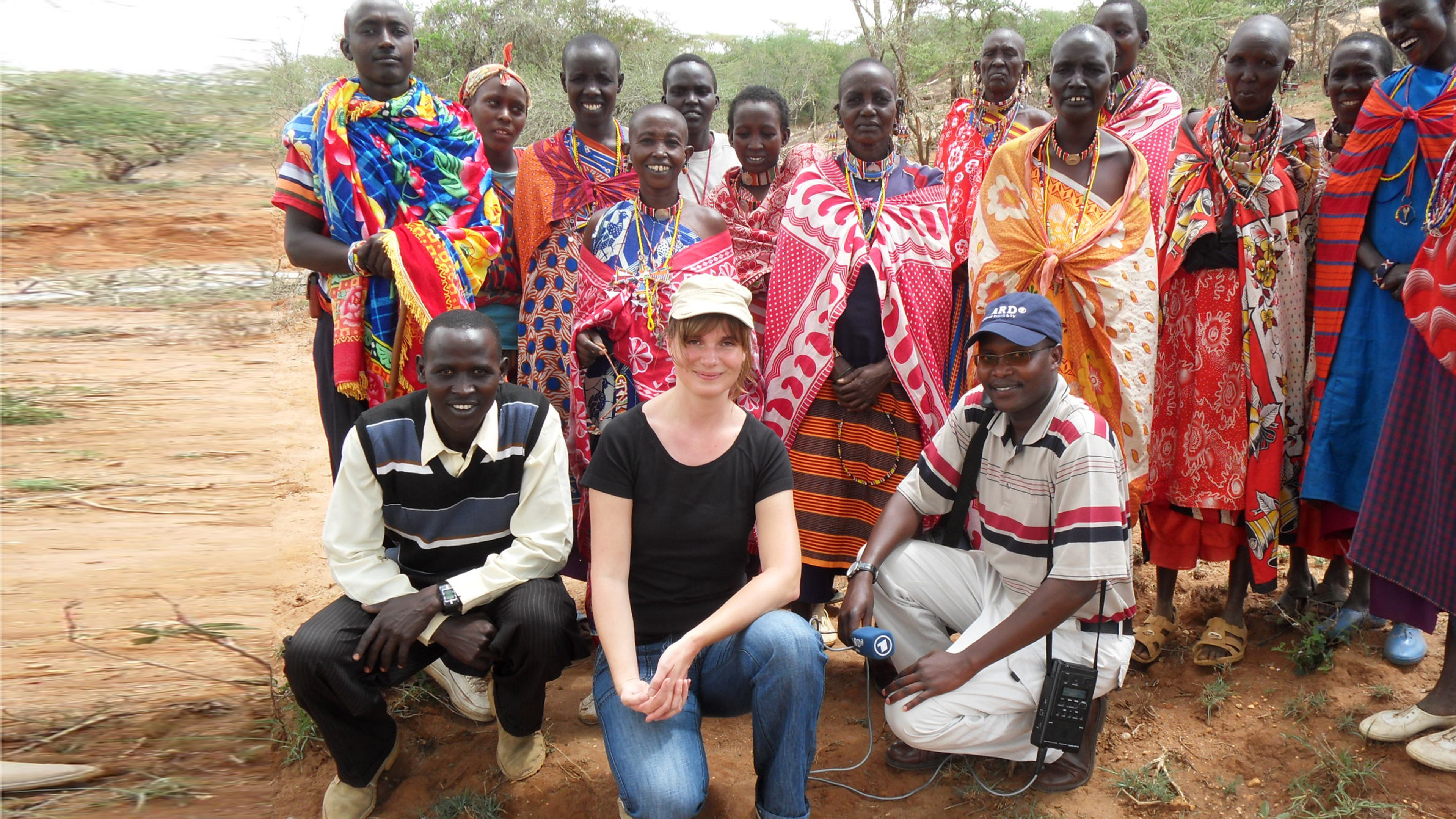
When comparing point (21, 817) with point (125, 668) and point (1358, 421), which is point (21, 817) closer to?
point (125, 668)

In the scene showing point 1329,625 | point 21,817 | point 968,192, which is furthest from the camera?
point 968,192

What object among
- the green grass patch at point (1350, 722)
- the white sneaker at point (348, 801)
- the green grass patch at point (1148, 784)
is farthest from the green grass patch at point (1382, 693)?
the white sneaker at point (348, 801)

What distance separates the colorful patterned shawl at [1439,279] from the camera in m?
2.52

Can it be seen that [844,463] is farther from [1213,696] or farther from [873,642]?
[1213,696]

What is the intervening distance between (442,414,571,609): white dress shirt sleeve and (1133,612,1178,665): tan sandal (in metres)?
1.97

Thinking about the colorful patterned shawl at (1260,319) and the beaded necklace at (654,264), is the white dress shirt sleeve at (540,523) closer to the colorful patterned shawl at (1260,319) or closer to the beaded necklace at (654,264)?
→ the beaded necklace at (654,264)

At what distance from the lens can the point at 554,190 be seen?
344 cm

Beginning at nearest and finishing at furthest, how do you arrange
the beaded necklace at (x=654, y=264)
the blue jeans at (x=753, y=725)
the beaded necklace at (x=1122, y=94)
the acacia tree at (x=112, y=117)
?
the acacia tree at (x=112, y=117) → the blue jeans at (x=753, y=725) → the beaded necklace at (x=654, y=264) → the beaded necklace at (x=1122, y=94)

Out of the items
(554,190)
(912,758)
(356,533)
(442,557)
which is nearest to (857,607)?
(912,758)

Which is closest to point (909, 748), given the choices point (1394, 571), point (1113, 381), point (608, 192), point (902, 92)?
point (1113, 381)

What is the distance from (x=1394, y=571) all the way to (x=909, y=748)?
4.89ft

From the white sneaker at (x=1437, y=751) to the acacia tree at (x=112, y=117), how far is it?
10.5 feet

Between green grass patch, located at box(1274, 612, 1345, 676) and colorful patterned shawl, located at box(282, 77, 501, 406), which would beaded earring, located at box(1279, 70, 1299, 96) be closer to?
green grass patch, located at box(1274, 612, 1345, 676)

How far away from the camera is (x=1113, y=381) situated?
3068 millimetres
